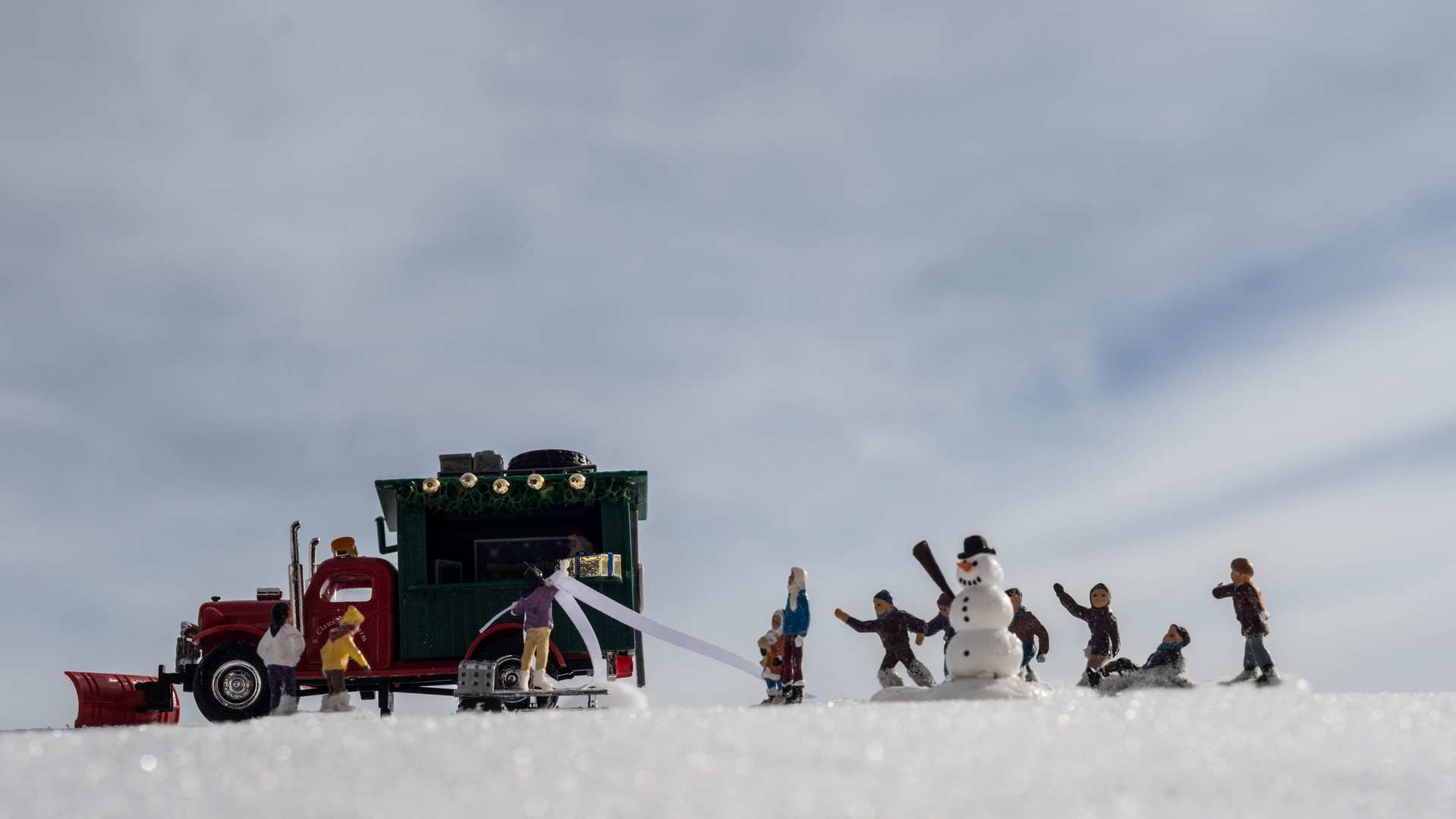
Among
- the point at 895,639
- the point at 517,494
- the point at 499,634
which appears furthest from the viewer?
the point at 517,494

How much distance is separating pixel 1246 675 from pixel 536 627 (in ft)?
21.1

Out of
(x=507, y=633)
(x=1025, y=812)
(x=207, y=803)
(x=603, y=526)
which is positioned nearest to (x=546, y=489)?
(x=603, y=526)

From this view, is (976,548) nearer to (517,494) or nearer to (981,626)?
(981,626)

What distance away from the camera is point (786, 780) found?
4484 mm

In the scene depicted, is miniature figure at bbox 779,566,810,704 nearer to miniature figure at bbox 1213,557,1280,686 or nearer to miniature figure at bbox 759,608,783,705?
miniature figure at bbox 759,608,783,705

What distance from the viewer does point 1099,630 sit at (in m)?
10.3

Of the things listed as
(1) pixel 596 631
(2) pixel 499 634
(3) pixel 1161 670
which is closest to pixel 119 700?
(2) pixel 499 634

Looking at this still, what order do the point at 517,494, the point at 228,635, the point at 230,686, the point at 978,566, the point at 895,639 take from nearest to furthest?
the point at 978,566 → the point at 895,639 → the point at 230,686 → the point at 228,635 → the point at 517,494

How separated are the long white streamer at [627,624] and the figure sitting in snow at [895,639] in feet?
4.52

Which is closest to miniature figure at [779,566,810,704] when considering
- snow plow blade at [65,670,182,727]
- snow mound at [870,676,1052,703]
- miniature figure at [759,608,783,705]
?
miniature figure at [759,608,783,705]

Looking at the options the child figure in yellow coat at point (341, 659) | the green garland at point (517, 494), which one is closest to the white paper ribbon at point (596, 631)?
the green garland at point (517, 494)

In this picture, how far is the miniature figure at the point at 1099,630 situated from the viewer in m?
10.2

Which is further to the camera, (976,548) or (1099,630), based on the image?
(1099,630)

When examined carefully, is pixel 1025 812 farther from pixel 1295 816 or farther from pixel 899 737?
→ pixel 899 737
